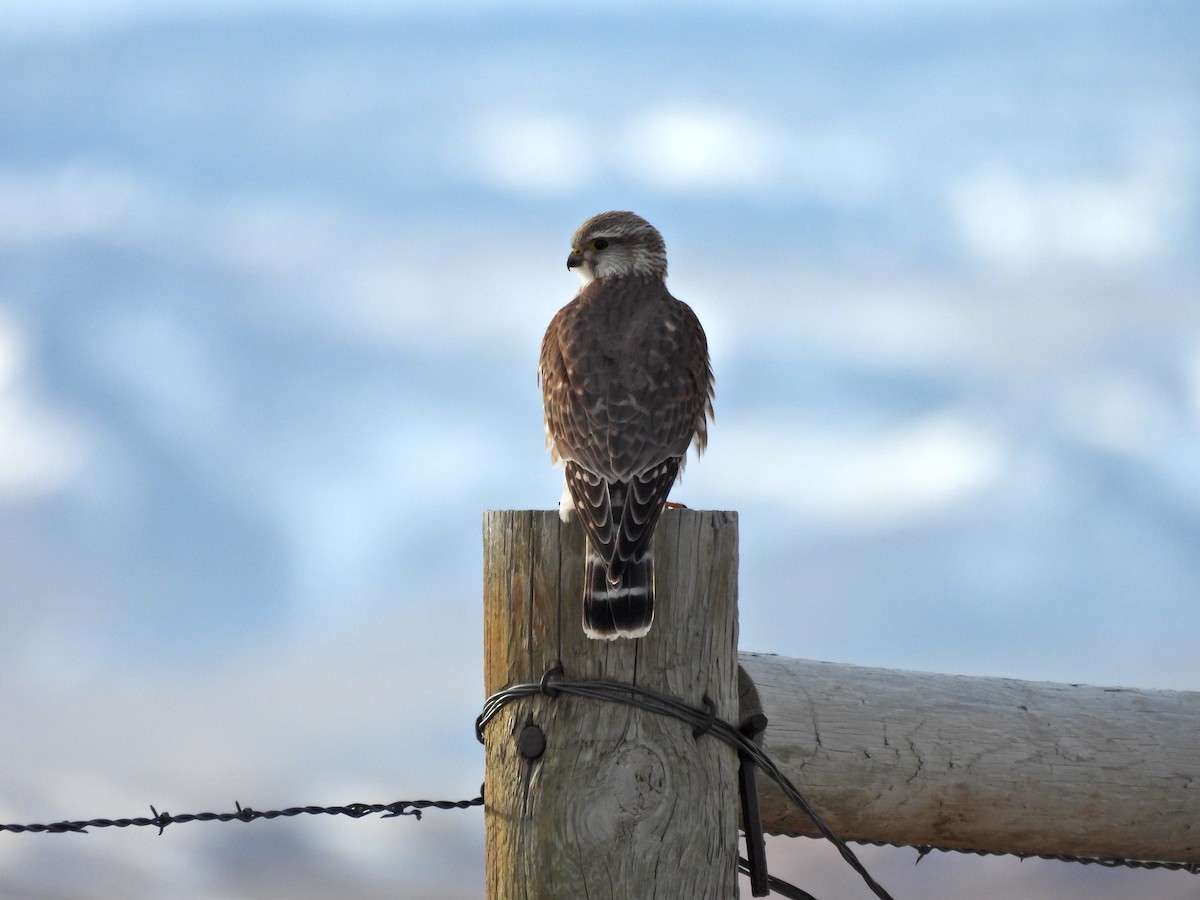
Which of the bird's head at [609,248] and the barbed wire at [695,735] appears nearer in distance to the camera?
the barbed wire at [695,735]

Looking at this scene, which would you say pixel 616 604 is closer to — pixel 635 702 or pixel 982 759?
pixel 635 702

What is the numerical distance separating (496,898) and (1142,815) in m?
2.18

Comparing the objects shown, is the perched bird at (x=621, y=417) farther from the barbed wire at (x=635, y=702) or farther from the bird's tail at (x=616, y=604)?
the barbed wire at (x=635, y=702)

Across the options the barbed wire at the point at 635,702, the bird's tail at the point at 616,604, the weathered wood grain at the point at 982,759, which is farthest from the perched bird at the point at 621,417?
the weathered wood grain at the point at 982,759

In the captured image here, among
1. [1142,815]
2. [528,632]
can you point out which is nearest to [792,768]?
[528,632]

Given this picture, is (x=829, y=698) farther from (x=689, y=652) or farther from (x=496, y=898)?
(x=496, y=898)

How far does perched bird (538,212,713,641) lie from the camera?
3.22m

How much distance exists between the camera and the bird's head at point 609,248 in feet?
20.9

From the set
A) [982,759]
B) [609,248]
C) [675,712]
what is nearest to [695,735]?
[675,712]

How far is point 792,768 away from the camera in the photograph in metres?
3.63

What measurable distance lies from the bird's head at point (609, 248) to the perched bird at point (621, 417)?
0.65 feet

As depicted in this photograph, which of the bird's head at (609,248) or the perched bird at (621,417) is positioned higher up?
the bird's head at (609,248)

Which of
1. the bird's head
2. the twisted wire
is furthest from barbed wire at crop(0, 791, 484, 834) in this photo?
the bird's head

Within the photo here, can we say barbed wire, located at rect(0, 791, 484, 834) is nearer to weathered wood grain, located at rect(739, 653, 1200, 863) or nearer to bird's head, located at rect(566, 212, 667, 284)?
weathered wood grain, located at rect(739, 653, 1200, 863)
